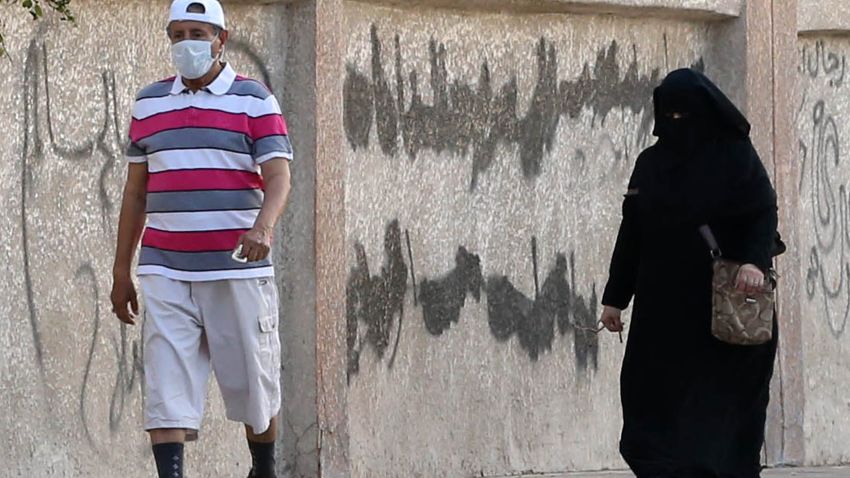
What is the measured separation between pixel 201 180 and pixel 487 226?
3098 mm

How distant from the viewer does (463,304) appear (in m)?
9.55

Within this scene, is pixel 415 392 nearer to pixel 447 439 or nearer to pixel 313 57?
pixel 447 439

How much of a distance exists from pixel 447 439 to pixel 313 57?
1885mm

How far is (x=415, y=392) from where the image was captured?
9.30 m

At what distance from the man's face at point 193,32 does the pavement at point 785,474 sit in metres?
3.55

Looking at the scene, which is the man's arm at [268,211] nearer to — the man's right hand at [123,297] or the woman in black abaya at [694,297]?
the man's right hand at [123,297]

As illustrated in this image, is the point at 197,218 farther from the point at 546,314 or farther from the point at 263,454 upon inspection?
the point at 546,314

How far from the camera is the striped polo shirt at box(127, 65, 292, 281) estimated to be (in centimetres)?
671

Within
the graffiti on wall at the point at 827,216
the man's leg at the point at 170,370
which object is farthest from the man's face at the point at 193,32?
the graffiti on wall at the point at 827,216

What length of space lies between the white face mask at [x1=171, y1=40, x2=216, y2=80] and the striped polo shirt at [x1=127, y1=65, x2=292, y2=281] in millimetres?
71

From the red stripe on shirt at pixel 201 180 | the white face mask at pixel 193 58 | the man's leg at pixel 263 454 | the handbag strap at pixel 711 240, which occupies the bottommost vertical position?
the man's leg at pixel 263 454

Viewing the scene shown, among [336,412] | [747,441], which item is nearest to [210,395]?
[336,412]

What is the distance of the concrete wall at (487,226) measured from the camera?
9133 millimetres

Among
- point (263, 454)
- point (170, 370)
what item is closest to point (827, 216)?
point (263, 454)
